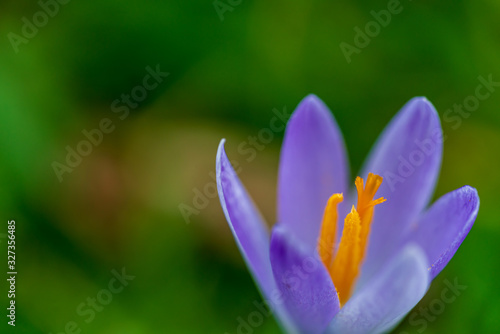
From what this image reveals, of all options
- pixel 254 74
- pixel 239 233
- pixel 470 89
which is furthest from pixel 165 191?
pixel 470 89

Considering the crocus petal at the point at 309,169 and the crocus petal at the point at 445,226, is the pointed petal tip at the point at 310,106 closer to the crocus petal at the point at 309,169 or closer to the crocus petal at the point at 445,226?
the crocus petal at the point at 309,169

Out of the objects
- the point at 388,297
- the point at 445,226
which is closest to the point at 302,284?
the point at 388,297

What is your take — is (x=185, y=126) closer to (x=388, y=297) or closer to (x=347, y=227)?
(x=347, y=227)

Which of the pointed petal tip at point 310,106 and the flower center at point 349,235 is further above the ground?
the pointed petal tip at point 310,106

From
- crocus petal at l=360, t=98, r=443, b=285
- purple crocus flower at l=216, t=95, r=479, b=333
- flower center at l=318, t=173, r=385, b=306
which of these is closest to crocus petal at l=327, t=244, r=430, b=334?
purple crocus flower at l=216, t=95, r=479, b=333

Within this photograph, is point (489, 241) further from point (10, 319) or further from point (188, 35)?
point (10, 319)

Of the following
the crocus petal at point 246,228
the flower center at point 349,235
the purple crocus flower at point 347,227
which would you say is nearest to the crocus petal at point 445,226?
the purple crocus flower at point 347,227

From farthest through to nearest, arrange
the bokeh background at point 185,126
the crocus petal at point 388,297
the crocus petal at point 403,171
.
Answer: the bokeh background at point 185,126
the crocus petal at point 403,171
the crocus petal at point 388,297
